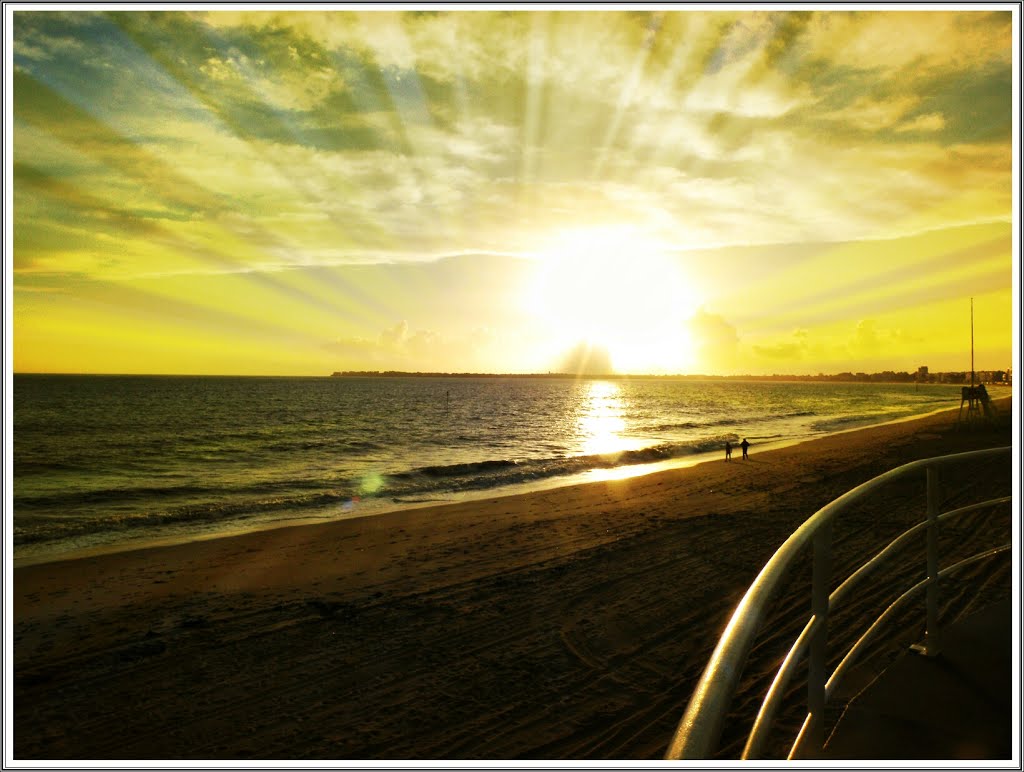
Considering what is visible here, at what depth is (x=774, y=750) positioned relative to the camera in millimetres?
4109

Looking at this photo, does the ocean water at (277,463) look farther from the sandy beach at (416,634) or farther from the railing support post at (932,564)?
the railing support post at (932,564)

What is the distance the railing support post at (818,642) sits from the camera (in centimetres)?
226

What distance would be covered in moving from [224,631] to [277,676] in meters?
1.66

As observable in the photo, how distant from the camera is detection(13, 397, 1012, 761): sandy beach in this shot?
15.8 ft

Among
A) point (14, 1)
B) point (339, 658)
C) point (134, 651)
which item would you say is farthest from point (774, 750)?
point (14, 1)

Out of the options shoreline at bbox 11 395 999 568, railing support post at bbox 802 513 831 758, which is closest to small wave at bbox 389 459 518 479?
shoreline at bbox 11 395 999 568

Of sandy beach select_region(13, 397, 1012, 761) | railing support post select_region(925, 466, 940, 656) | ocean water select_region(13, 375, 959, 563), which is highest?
railing support post select_region(925, 466, 940, 656)

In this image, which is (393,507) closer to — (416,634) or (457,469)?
(457,469)

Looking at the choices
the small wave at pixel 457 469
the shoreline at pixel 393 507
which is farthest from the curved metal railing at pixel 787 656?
the small wave at pixel 457 469

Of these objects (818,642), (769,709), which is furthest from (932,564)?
(769,709)

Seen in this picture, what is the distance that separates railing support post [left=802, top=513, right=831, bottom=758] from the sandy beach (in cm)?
192

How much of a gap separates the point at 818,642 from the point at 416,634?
5.03 meters

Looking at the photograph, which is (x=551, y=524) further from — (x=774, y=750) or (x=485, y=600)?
(x=774, y=750)

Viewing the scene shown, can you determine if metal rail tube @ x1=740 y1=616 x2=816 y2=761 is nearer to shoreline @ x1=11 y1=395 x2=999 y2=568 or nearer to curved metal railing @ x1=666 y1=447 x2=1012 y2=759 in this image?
curved metal railing @ x1=666 y1=447 x2=1012 y2=759
